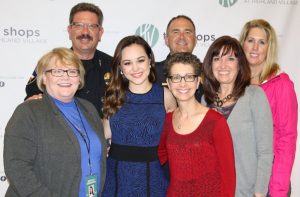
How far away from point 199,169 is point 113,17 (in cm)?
203

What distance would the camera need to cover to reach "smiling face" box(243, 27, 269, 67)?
2.52 m

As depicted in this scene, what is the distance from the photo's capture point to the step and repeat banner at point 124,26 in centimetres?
331

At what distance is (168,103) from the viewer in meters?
2.45

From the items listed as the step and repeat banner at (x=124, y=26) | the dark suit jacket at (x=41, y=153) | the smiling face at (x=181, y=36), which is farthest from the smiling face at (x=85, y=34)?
the dark suit jacket at (x=41, y=153)

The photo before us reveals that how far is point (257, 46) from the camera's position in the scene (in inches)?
99.0

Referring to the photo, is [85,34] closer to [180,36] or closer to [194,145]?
[180,36]

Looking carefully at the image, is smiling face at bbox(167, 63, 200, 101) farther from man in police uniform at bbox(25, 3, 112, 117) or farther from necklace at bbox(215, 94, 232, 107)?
man in police uniform at bbox(25, 3, 112, 117)

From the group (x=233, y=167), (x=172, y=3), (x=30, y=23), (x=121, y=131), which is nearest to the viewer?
(x=233, y=167)

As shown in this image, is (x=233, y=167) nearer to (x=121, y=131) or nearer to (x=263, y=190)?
(x=263, y=190)

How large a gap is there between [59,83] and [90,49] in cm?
89

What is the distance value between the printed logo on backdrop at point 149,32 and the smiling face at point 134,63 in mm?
1313

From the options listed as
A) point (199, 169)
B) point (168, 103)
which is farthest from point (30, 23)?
point (199, 169)

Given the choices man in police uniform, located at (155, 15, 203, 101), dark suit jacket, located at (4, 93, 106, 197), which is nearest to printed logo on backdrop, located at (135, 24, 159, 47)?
man in police uniform, located at (155, 15, 203, 101)

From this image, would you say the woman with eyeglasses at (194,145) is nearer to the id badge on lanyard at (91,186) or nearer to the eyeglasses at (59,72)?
the id badge on lanyard at (91,186)
